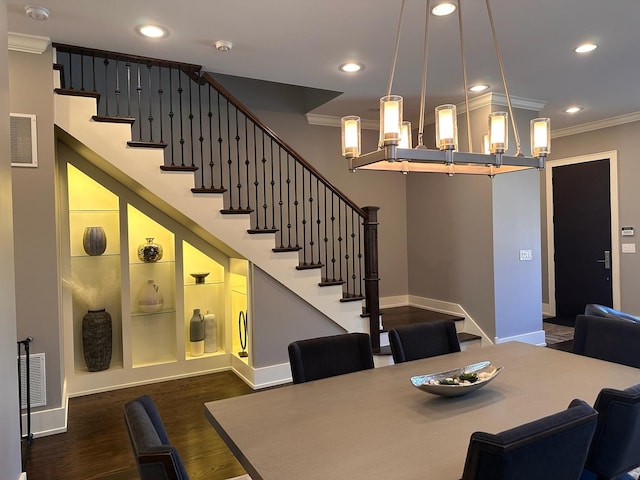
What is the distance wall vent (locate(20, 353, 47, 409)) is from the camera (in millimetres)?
3236

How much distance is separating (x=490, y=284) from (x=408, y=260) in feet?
4.93

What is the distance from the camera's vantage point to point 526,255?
206 inches

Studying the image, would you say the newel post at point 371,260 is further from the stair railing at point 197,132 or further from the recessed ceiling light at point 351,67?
the recessed ceiling light at point 351,67

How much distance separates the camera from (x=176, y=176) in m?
3.87

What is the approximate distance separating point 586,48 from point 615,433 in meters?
3.25

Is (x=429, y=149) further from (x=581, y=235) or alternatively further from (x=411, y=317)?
(x=581, y=235)

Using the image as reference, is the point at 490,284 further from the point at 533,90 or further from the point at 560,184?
the point at 560,184

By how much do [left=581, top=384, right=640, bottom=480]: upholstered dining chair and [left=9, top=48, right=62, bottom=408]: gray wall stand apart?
3418mm

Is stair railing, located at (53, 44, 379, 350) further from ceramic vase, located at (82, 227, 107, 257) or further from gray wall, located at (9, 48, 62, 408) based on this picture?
ceramic vase, located at (82, 227, 107, 257)

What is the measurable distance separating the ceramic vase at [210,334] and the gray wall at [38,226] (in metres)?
1.57

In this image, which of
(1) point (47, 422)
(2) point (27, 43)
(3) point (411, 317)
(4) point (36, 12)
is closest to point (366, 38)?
(4) point (36, 12)

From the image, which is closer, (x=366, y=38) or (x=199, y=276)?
(x=366, y=38)

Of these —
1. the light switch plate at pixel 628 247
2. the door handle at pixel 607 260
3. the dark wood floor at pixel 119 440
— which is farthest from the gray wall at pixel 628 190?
the dark wood floor at pixel 119 440

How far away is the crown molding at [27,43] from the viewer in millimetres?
3191
